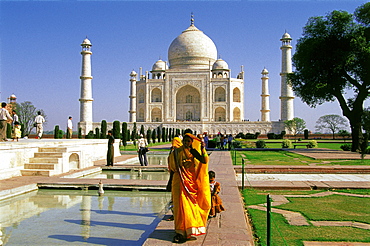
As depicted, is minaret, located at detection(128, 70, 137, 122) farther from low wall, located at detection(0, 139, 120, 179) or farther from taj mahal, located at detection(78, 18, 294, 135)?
low wall, located at detection(0, 139, 120, 179)

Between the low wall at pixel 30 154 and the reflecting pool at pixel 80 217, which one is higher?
the low wall at pixel 30 154

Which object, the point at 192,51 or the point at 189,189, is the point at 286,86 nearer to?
the point at 192,51

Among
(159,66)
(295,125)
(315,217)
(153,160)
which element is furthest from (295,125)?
(315,217)

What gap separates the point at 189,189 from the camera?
9.66 ft

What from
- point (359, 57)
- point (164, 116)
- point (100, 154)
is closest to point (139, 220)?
point (100, 154)

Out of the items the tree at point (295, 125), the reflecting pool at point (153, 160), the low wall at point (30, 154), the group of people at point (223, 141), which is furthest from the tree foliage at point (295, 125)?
the low wall at point (30, 154)

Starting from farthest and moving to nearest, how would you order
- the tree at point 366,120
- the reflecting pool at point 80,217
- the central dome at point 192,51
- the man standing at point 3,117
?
the central dome at point 192,51
the tree at point 366,120
the man standing at point 3,117
the reflecting pool at point 80,217

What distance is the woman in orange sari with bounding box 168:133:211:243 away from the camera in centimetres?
285

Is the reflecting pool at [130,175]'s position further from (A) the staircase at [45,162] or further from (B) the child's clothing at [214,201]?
(B) the child's clothing at [214,201]

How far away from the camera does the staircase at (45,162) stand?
6719 mm

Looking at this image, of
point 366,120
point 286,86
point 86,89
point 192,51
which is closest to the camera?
point 366,120

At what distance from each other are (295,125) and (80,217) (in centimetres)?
2768

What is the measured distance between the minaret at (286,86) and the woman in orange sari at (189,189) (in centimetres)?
2827

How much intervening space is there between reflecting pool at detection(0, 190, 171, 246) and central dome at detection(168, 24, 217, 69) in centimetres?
3209
